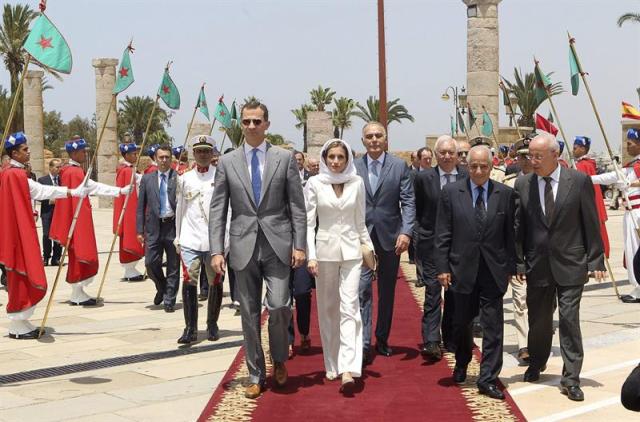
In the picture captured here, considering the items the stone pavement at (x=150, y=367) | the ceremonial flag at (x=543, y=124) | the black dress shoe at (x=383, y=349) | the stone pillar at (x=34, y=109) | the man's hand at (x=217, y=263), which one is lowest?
the stone pavement at (x=150, y=367)

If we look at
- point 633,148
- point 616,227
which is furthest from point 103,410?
point 616,227

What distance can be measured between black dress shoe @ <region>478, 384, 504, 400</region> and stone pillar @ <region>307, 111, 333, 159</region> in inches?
726

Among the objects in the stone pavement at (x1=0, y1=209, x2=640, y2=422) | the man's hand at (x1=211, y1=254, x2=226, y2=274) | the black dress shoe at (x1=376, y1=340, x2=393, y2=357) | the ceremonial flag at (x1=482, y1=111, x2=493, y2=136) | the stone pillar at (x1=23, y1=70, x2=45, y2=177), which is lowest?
the stone pavement at (x1=0, y1=209, x2=640, y2=422)

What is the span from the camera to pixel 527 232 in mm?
6707

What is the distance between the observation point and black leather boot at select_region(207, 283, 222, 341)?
339 inches

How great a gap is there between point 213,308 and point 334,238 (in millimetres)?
2278

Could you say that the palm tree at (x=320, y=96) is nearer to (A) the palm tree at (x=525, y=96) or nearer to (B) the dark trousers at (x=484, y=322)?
(A) the palm tree at (x=525, y=96)

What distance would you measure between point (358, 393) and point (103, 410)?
5.85ft

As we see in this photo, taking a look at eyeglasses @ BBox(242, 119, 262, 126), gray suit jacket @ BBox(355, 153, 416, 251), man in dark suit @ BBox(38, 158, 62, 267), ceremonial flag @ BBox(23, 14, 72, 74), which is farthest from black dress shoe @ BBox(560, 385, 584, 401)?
man in dark suit @ BBox(38, 158, 62, 267)

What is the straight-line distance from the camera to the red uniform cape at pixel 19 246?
8.87 meters

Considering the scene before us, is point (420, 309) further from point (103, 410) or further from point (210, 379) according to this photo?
point (103, 410)

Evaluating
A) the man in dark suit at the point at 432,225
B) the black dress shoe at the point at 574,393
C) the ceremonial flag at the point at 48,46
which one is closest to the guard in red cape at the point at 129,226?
the ceremonial flag at the point at 48,46

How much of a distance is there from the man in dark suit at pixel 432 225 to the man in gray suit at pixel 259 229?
5.66ft

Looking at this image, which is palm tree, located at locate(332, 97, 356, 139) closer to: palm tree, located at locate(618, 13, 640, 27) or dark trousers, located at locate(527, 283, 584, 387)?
palm tree, located at locate(618, 13, 640, 27)
